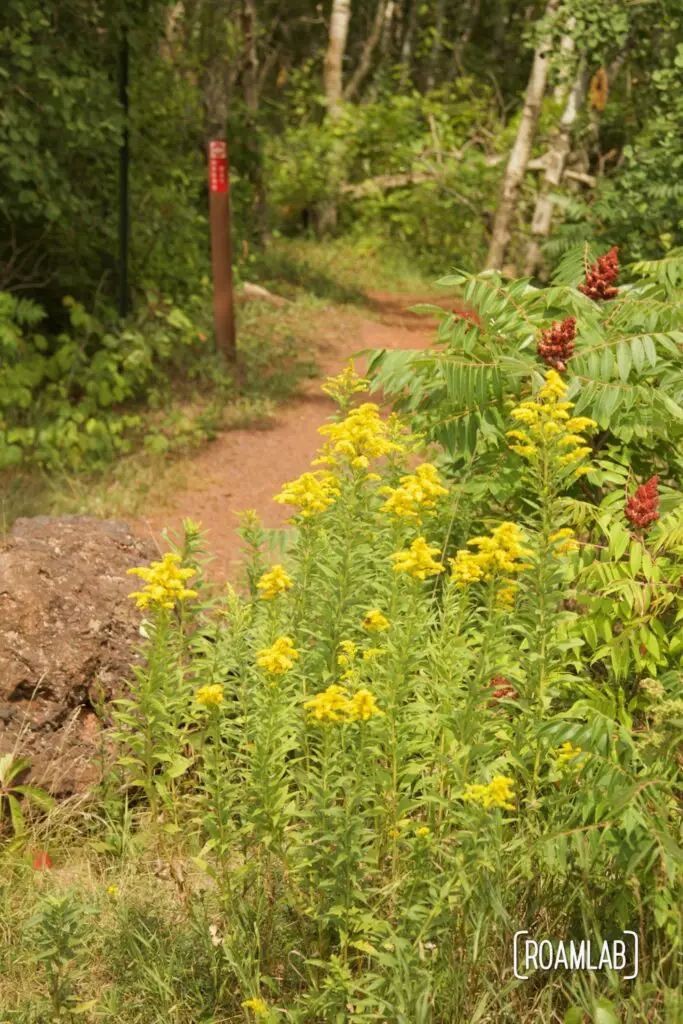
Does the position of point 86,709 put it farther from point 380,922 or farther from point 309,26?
point 309,26

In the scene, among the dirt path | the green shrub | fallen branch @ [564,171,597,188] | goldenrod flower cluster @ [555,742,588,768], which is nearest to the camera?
goldenrod flower cluster @ [555,742,588,768]

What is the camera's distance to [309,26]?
95.3ft

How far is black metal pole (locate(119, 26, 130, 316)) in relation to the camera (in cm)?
932

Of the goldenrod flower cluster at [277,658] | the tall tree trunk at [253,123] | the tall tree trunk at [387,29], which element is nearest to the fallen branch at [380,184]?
the tall tree trunk at [253,123]

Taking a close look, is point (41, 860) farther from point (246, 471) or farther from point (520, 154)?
point (520, 154)

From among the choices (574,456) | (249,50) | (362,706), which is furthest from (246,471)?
(249,50)

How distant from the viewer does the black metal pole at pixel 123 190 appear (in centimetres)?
932

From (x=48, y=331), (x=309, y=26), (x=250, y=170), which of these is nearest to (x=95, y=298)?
(x=48, y=331)

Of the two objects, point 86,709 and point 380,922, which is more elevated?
point 380,922

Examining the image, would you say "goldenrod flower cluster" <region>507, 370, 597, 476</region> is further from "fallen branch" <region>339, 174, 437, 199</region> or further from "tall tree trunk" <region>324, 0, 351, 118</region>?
"tall tree trunk" <region>324, 0, 351, 118</region>

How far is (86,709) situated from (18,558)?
0.66 metres

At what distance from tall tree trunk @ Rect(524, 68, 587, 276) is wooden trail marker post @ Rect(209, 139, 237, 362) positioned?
13.0 ft

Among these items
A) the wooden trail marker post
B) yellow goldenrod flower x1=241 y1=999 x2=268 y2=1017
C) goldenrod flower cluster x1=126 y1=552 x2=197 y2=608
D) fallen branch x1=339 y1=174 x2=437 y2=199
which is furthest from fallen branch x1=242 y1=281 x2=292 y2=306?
yellow goldenrod flower x1=241 y1=999 x2=268 y2=1017

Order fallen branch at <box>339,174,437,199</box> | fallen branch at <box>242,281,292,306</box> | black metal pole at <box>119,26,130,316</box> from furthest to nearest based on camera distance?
1. fallen branch at <box>339,174,437,199</box>
2. fallen branch at <box>242,281,292,306</box>
3. black metal pole at <box>119,26,130,316</box>
